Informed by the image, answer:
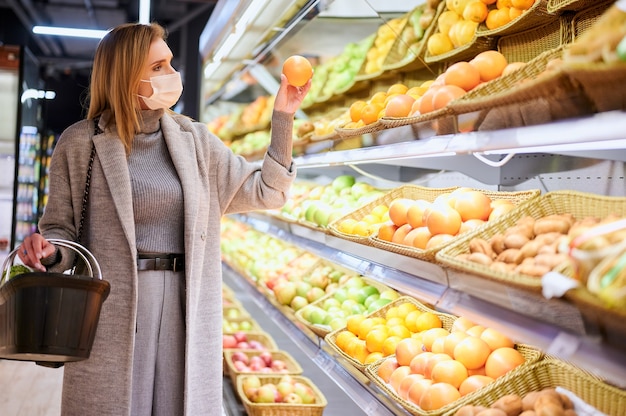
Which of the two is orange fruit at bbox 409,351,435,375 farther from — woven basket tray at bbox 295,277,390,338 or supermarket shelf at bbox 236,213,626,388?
woven basket tray at bbox 295,277,390,338

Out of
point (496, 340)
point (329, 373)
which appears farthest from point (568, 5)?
point (329, 373)

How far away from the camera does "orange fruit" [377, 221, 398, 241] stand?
235cm

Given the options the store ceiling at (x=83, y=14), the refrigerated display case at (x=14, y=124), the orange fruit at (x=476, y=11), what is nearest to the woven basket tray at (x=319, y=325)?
the orange fruit at (x=476, y=11)

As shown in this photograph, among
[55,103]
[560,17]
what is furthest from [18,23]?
[560,17]

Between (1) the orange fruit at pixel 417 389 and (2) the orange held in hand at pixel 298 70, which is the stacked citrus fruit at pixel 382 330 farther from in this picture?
(2) the orange held in hand at pixel 298 70

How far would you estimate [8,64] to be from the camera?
6.20 meters

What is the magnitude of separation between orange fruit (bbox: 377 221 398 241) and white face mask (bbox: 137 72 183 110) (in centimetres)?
83

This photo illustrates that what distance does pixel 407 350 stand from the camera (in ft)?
7.68

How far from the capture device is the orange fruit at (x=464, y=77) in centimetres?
205

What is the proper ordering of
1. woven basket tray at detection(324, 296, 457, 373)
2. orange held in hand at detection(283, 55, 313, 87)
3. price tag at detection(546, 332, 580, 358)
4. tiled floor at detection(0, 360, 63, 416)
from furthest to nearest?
tiled floor at detection(0, 360, 63, 416), woven basket tray at detection(324, 296, 457, 373), orange held in hand at detection(283, 55, 313, 87), price tag at detection(546, 332, 580, 358)

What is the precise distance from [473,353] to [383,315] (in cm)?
84

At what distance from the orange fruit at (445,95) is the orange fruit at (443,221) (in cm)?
31

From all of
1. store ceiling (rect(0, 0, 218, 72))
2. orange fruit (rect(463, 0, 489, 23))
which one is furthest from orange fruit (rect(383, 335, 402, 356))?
store ceiling (rect(0, 0, 218, 72))

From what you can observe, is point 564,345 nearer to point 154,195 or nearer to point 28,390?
point 154,195
